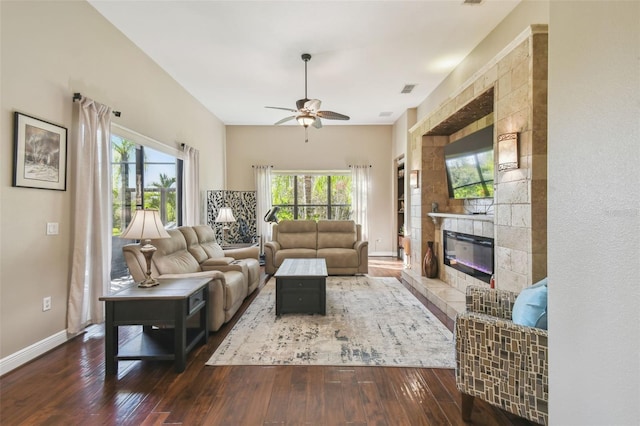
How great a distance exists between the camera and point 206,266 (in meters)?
3.89

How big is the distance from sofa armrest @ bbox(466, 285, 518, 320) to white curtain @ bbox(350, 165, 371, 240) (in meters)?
5.49

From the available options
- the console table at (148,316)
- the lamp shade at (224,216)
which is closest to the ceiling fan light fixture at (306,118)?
the console table at (148,316)

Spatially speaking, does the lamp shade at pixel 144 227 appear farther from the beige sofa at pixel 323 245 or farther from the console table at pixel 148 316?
the beige sofa at pixel 323 245

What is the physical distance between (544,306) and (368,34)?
333 centimetres

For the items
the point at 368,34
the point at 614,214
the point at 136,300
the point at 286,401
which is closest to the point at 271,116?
the point at 368,34

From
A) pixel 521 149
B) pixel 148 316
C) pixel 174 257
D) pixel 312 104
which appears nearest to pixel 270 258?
pixel 174 257

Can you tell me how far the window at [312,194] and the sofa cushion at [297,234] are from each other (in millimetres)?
1735

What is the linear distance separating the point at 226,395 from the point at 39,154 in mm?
2519

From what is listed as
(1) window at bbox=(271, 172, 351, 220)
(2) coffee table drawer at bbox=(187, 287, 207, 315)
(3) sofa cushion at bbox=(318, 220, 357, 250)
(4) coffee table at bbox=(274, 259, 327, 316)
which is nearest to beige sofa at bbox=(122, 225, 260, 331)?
(2) coffee table drawer at bbox=(187, 287, 207, 315)

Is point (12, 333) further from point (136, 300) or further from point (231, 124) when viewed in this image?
point (231, 124)

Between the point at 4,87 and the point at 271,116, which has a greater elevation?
the point at 271,116

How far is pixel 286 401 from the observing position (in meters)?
2.03

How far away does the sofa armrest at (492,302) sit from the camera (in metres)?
2.19

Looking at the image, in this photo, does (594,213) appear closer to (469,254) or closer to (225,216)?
(469,254)
